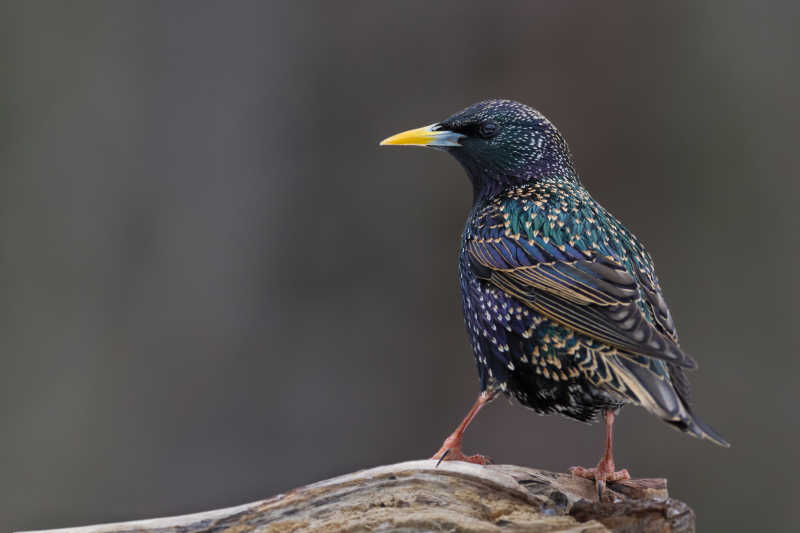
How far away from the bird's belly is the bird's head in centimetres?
68

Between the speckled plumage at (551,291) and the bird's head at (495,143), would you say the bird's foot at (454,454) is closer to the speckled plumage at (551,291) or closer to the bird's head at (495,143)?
the speckled plumage at (551,291)

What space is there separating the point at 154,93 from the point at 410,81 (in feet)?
6.02

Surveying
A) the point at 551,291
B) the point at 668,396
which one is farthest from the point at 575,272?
the point at 668,396

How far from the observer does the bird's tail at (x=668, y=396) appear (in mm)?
3664

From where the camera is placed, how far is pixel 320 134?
286 inches

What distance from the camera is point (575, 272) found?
169 inches

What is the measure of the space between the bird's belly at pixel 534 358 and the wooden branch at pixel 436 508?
14.2 inches

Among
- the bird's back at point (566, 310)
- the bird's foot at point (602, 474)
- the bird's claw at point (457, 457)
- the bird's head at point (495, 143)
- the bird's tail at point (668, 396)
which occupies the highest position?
the bird's head at point (495, 143)

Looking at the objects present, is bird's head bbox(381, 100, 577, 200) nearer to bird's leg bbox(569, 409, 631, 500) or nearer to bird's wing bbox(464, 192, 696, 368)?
bird's wing bbox(464, 192, 696, 368)

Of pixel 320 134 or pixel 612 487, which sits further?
pixel 320 134

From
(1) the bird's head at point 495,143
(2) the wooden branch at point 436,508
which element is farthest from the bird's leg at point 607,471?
(1) the bird's head at point 495,143

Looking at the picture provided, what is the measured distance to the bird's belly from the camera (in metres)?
4.17

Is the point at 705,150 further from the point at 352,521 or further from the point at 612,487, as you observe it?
the point at 352,521

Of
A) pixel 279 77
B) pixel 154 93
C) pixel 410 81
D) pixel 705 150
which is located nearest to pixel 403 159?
pixel 410 81
